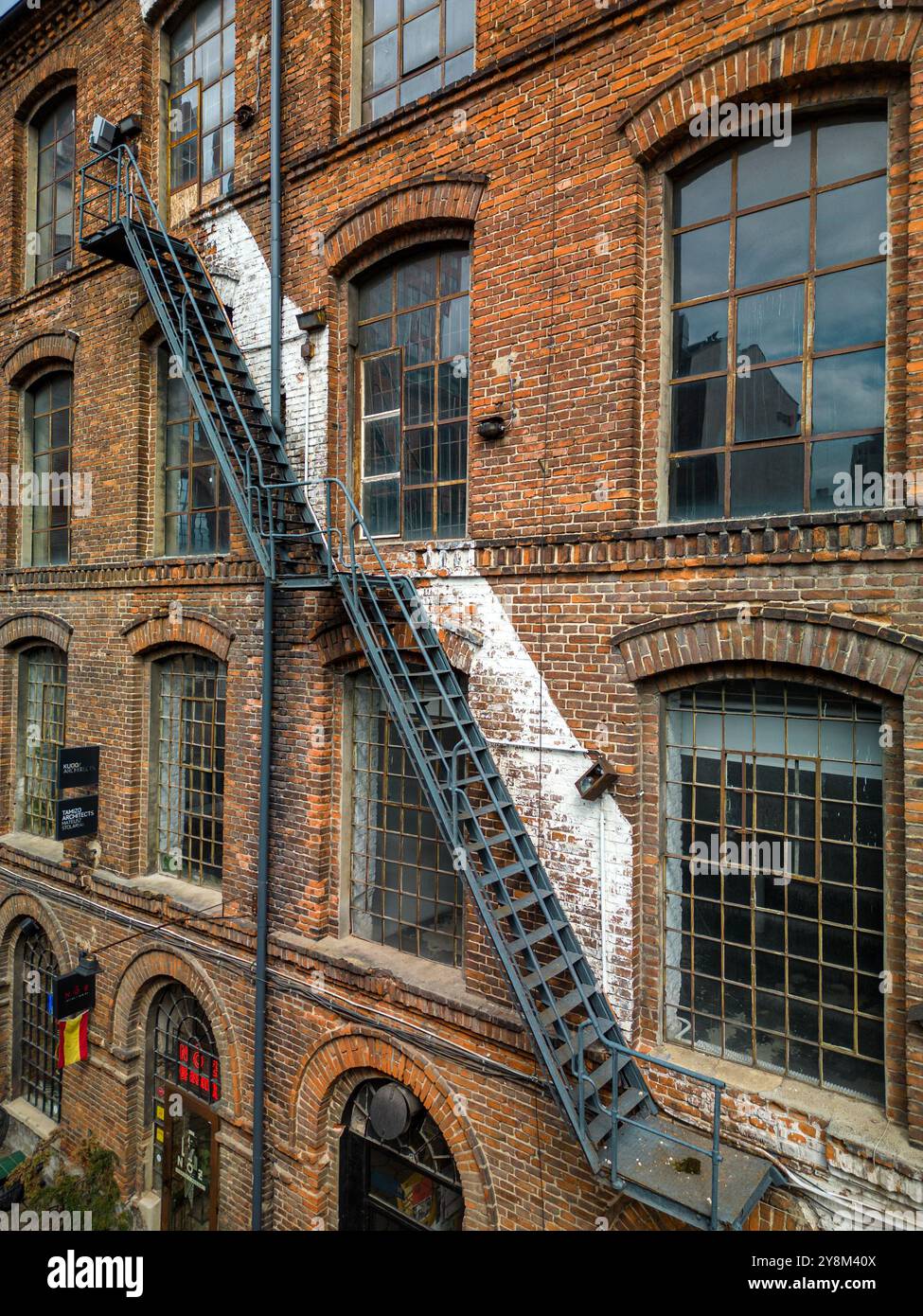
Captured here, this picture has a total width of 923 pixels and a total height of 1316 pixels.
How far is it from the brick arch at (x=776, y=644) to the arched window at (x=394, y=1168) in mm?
4371

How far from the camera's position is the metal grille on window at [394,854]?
6.96 metres

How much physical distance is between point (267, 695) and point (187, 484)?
10.2 ft

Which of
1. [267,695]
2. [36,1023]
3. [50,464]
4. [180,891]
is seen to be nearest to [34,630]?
[50,464]

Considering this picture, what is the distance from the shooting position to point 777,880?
202 inches

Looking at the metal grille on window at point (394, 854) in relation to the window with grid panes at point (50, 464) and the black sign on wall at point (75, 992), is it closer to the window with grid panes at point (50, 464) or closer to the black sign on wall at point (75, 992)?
the black sign on wall at point (75, 992)

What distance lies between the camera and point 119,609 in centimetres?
952

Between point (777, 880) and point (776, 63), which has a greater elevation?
point (776, 63)

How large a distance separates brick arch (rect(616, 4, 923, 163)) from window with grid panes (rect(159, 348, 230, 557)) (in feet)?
17.7

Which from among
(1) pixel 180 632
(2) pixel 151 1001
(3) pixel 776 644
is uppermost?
(1) pixel 180 632

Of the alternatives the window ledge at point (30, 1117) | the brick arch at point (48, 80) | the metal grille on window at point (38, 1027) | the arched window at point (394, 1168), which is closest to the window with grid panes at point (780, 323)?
the arched window at point (394, 1168)

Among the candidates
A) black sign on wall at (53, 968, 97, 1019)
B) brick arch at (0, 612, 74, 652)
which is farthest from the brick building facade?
brick arch at (0, 612, 74, 652)

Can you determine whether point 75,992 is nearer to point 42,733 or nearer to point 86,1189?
point 86,1189

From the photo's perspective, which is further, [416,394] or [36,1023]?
[36,1023]

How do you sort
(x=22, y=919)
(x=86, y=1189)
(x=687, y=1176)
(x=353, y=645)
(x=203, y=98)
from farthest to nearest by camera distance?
(x=22, y=919)
(x=86, y=1189)
(x=203, y=98)
(x=353, y=645)
(x=687, y=1176)
